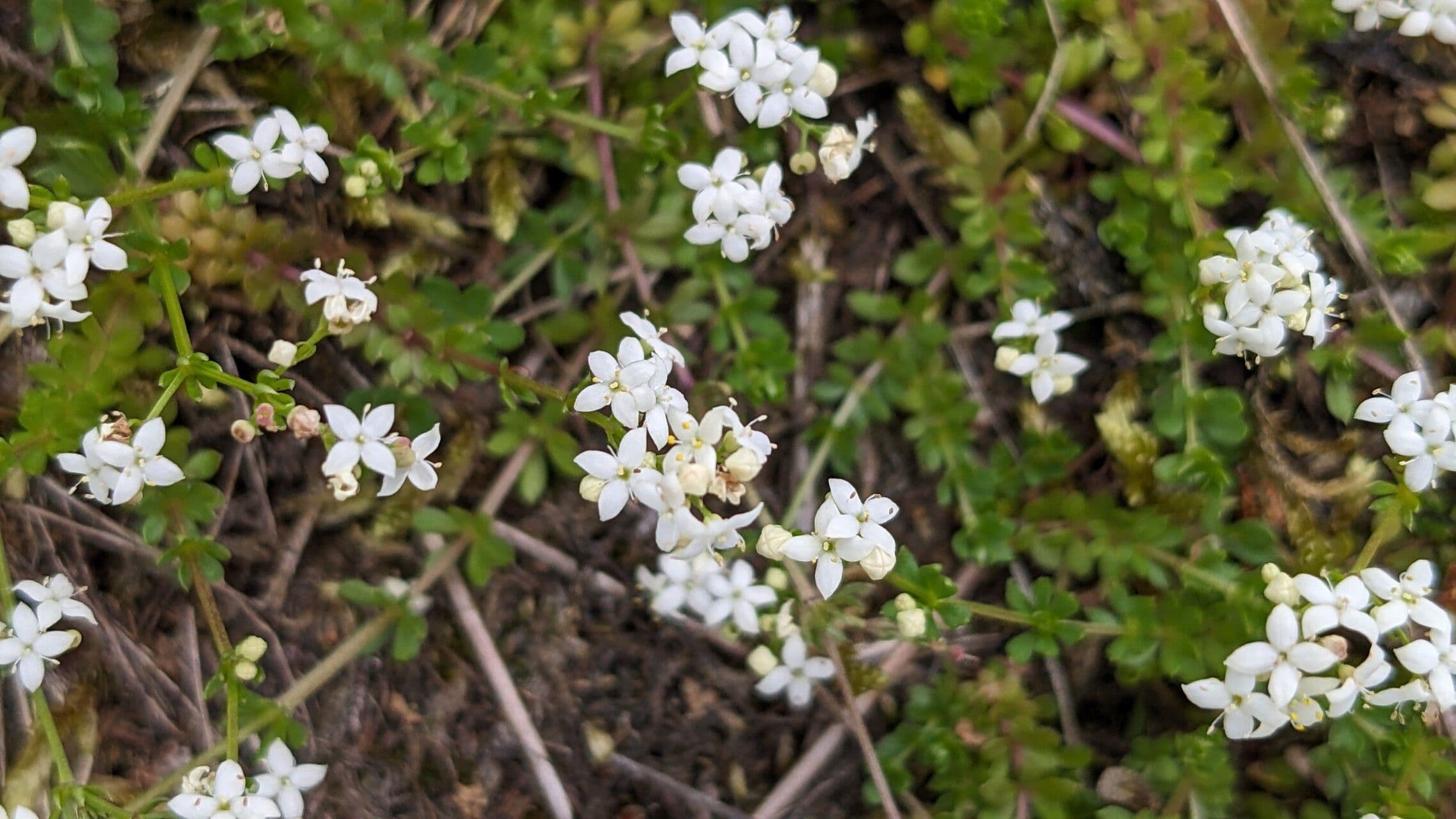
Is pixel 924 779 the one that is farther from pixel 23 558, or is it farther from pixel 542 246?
pixel 23 558

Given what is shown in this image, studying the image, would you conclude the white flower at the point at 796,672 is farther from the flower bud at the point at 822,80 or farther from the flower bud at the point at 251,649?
the flower bud at the point at 822,80

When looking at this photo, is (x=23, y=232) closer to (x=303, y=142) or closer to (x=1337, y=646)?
(x=303, y=142)

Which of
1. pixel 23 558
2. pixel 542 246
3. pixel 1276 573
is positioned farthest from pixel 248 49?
pixel 1276 573

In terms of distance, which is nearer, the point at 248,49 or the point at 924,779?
the point at 248,49

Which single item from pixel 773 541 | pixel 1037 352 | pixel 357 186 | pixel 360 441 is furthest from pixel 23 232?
pixel 1037 352

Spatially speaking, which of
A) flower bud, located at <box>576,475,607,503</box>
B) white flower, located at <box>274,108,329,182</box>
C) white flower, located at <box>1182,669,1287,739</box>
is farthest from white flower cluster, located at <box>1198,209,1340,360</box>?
white flower, located at <box>274,108,329,182</box>

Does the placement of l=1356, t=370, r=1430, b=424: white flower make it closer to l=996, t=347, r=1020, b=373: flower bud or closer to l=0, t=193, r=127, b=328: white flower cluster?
l=996, t=347, r=1020, b=373: flower bud
